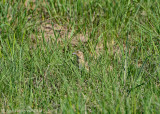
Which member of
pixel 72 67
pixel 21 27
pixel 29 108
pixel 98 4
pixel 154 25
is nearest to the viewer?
pixel 29 108

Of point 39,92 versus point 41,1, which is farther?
point 41,1

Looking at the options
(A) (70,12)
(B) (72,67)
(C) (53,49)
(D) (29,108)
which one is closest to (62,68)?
(B) (72,67)

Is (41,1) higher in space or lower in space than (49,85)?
higher

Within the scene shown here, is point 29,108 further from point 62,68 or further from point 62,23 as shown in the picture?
point 62,23

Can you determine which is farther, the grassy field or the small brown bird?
the small brown bird

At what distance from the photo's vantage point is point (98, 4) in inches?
176

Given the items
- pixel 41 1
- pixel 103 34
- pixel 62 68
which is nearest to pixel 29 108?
pixel 62 68

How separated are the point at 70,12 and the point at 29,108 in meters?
2.17

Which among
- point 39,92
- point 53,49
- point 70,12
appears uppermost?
point 70,12

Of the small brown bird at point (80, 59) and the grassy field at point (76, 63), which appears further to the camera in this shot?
the small brown bird at point (80, 59)

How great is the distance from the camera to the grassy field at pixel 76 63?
264 cm

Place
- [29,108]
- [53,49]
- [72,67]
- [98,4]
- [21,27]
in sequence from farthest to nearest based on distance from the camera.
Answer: [98,4] < [21,27] < [53,49] < [72,67] < [29,108]

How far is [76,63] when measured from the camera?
11.6ft

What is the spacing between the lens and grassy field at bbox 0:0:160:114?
104 inches
